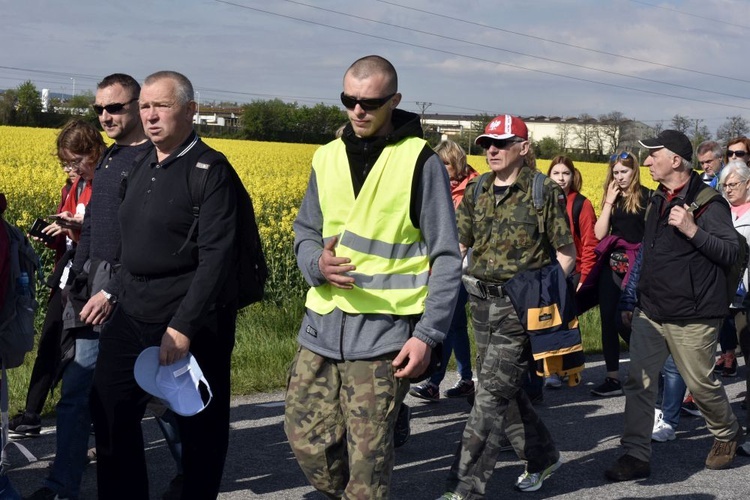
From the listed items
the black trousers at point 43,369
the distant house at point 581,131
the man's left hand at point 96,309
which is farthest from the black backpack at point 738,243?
the distant house at point 581,131

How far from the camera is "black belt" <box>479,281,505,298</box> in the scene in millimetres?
5508

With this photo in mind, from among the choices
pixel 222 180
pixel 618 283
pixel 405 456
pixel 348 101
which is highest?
pixel 348 101

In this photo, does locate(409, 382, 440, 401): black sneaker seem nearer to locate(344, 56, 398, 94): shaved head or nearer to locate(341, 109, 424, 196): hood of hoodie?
locate(341, 109, 424, 196): hood of hoodie

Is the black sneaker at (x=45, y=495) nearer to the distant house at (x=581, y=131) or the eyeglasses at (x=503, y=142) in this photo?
the eyeglasses at (x=503, y=142)

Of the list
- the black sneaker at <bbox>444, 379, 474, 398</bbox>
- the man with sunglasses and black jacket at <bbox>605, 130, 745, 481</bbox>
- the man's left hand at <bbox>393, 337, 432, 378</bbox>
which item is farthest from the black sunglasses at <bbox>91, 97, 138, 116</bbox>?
the black sneaker at <bbox>444, 379, 474, 398</bbox>

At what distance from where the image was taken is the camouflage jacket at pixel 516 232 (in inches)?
A: 217

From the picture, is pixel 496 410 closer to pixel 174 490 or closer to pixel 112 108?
pixel 174 490

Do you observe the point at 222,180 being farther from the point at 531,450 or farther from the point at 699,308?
the point at 699,308

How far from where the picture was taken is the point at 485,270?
221 inches

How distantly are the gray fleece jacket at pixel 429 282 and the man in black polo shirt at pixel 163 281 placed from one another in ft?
1.46

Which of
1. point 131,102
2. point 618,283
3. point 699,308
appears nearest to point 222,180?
point 131,102

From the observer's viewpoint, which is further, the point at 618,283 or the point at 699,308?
the point at 618,283

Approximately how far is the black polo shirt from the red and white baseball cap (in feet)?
6.17

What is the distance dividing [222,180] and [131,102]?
1.18 m
